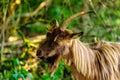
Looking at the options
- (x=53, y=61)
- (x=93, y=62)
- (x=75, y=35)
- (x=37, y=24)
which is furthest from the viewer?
(x=37, y=24)

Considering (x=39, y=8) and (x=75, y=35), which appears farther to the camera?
(x=39, y=8)

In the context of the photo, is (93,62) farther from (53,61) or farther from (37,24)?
(37,24)

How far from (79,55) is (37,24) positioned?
484 cm

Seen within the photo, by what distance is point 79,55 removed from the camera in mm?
6977

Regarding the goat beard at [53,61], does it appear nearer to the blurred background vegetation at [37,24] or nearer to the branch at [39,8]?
the blurred background vegetation at [37,24]

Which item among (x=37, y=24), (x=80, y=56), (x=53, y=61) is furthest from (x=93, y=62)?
(x=37, y=24)

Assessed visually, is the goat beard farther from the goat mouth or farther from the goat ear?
the goat ear

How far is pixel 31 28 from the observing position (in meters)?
Result: 12.3

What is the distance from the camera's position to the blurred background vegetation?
406 inches

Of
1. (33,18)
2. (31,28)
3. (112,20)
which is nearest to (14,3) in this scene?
(33,18)

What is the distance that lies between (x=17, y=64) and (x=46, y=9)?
366cm

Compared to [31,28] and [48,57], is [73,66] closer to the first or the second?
[48,57]

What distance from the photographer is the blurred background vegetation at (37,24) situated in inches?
406

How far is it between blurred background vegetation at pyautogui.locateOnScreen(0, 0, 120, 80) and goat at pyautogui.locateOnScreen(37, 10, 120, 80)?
2.66m
